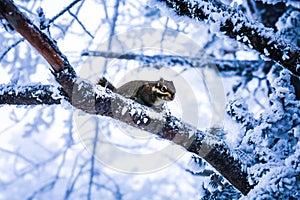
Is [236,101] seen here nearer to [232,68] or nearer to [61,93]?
[61,93]

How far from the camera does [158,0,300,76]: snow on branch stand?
2.16 ft

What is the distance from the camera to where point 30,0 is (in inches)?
59.0

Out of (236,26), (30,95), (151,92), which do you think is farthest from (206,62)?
(30,95)

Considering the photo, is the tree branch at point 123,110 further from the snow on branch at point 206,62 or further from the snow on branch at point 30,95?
the snow on branch at point 206,62

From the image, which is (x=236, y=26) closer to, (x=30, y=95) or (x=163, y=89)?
(x=163, y=89)

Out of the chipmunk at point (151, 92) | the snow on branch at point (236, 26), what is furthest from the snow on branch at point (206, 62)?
the snow on branch at point (236, 26)

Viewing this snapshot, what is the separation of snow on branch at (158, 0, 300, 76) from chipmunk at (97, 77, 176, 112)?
20 centimetres

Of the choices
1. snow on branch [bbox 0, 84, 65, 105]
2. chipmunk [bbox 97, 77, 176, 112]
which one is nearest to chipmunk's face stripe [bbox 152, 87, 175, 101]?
chipmunk [bbox 97, 77, 176, 112]

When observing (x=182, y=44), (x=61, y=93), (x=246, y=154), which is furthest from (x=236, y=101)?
(x=182, y=44)

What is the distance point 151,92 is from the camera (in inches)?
32.1

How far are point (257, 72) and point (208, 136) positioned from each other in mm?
1154

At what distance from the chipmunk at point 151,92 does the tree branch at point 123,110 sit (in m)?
0.12

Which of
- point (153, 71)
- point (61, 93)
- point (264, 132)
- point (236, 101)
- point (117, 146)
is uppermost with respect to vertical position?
point (153, 71)

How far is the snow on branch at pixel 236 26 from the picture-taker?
2.16ft
